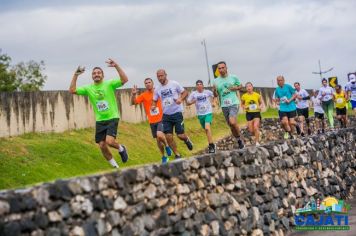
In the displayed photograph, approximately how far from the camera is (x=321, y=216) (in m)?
15.0

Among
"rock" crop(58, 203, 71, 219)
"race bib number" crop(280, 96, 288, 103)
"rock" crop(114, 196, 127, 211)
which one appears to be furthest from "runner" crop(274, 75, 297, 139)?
"rock" crop(58, 203, 71, 219)

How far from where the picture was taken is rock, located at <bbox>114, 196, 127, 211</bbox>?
30.1 ft

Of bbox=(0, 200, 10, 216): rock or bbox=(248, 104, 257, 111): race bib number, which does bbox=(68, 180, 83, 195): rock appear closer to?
bbox=(0, 200, 10, 216): rock

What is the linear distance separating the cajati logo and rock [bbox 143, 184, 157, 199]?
521 cm

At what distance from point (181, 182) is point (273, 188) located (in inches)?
151

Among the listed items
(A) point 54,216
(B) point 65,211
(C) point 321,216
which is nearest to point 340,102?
(C) point 321,216

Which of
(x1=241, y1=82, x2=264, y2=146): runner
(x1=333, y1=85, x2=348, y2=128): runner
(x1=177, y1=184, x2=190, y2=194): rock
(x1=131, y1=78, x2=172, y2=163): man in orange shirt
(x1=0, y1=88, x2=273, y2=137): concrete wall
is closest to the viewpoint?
(x1=177, y1=184, x2=190, y2=194): rock

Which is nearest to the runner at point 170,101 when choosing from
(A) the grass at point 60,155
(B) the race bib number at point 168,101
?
(B) the race bib number at point 168,101

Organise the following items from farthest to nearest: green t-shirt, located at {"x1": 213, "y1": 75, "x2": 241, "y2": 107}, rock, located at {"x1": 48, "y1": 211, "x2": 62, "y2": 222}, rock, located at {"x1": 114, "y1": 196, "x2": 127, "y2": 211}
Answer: green t-shirt, located at {"x1": 213, "y1": 75, "x2": 241, "y2": 107}, rock, located at {"x1": 114, "y1": 196, "x2": 127, "y2": 211}, rock, located at {"x1": 48, "y1": 211, "x2": 62, "y2": 222}

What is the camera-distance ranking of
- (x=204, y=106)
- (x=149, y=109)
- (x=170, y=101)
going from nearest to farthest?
1. (x=170, y=101)
2. (x=149, y=109)
3. (x=204, y=106)

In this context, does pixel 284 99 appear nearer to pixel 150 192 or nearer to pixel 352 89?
pixel 352 89

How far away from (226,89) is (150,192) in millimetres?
7321

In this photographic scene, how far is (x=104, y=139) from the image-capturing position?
14453 mm

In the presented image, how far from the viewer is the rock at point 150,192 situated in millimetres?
9844
